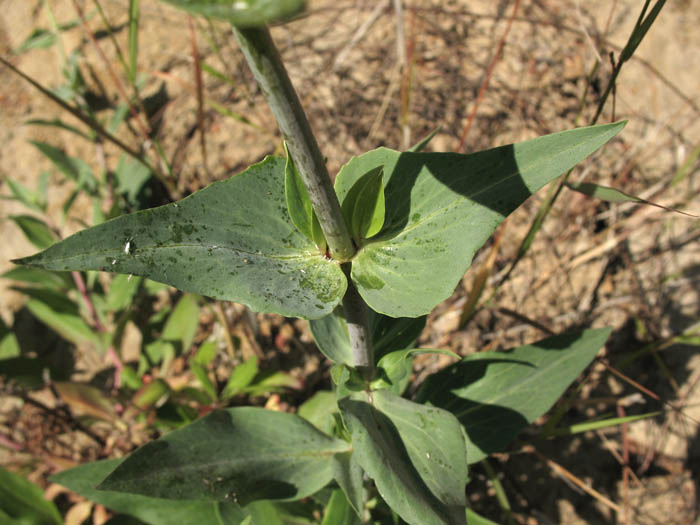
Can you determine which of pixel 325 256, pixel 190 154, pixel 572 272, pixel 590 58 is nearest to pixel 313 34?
pixel 190 154

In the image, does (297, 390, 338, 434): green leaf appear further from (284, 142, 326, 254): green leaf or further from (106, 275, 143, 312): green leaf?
(284, 142, 326, 254): green leaf

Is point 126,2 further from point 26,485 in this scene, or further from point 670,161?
point 670,161

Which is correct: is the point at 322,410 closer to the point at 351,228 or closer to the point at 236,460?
the point at 236,460

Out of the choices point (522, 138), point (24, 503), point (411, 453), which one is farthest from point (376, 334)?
point (522, 138)

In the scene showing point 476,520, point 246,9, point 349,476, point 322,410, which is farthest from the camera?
point 322,410

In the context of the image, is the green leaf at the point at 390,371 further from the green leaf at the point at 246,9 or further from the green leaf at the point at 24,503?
the green leaf at the point at 24,503

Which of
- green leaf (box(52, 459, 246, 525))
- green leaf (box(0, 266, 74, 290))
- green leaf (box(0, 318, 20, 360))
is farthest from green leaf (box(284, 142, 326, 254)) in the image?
green leaf (box(0, 318, 20, 360))

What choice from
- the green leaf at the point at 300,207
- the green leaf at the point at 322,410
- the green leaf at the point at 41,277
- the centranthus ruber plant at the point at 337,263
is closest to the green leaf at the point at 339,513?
the centranthus ruber plant at the point at 337,263
